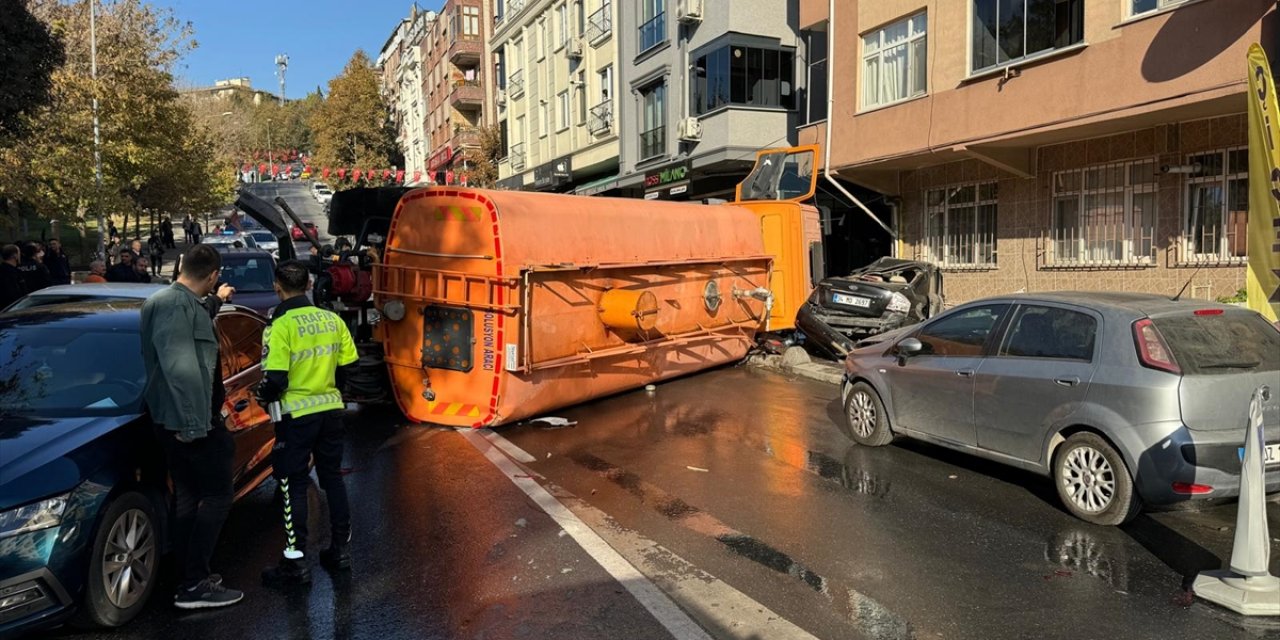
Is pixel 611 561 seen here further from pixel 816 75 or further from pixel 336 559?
pixel 816 75

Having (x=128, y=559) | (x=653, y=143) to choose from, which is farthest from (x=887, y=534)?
(x=653, y=143)

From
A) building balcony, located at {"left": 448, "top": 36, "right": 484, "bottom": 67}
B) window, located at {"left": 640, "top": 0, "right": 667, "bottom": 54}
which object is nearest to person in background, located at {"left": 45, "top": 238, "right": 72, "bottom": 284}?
window, located at {"left": 640, "top": 0, "right": 667, "bottom": 54}

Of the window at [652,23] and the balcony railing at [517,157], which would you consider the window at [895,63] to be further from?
the balcony railing at [517,157]

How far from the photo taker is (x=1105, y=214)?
490 inches

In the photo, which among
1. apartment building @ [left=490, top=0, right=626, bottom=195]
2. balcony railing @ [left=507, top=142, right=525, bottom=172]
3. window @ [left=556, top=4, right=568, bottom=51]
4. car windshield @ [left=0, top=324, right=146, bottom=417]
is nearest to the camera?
car windshield @ [left=0, top=324, right=146, bottom=417]

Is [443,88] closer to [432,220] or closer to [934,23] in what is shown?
[934,23]

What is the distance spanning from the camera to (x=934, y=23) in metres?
14.1

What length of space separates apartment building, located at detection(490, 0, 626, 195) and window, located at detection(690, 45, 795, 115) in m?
8.10

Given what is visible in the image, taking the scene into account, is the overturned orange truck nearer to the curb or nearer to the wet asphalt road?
the wet asphalt road

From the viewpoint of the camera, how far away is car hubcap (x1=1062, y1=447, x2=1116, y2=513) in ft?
17.5

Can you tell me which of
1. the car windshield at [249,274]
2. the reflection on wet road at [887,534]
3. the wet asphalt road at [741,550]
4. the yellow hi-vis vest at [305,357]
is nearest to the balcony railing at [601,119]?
the car windshield at [249,274]

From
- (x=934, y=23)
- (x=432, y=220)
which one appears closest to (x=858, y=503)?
(x=432, y=220)

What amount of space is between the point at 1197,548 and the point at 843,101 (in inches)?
506

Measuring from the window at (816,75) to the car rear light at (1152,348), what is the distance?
14.7m
